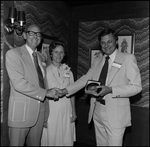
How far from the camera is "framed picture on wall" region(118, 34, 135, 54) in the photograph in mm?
4012

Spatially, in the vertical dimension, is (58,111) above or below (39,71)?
below

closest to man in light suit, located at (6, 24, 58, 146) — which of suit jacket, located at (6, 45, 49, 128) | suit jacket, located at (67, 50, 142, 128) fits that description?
suit jacket, located at (6, 45, 49, 128)

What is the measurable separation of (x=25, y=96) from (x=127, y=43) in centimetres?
248

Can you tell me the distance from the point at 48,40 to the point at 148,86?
7.07ft

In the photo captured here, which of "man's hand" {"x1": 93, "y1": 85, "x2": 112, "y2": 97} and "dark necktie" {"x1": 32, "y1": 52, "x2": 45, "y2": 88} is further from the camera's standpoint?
"dark necktie" {"x1": 32, "y1": 52, "x2": 45, "y2": 88}

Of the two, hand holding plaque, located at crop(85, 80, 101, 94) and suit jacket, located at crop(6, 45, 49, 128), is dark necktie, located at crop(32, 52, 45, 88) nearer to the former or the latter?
suit jacket, located at crop(6, 45, 49, 128)

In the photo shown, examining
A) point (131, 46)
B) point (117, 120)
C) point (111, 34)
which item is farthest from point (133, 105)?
point (111, 34)

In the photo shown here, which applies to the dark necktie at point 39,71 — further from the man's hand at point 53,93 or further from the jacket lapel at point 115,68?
the jacket lapel at point 115,68

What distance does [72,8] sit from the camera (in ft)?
15.1

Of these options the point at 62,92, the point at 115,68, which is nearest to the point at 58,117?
the point at 62,92

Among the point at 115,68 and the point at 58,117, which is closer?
the point at 115,68

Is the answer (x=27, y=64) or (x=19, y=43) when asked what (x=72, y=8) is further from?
(x=27, y=64)

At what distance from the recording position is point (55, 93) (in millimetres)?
2723

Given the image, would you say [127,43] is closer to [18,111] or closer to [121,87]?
[121,87]
